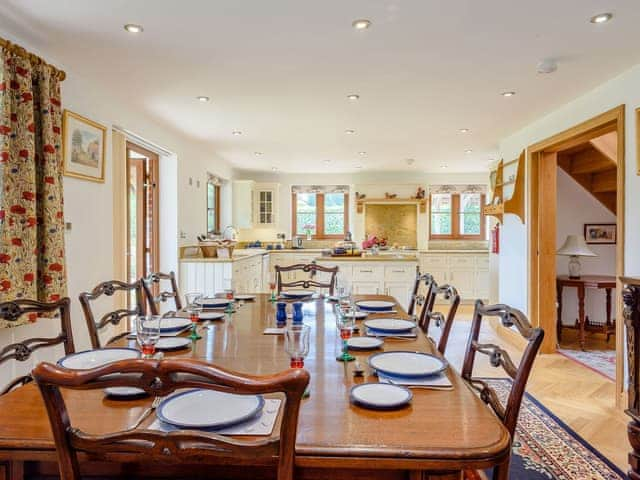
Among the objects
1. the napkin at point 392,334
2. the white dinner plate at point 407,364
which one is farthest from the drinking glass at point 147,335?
the napkin at point 392,334

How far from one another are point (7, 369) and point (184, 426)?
2205 mm

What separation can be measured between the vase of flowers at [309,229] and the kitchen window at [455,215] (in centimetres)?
224

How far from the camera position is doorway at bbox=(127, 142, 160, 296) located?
4672 millimetres

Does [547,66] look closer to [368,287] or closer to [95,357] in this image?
[95,357]

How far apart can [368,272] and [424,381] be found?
4.09 meters

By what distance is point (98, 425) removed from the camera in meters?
1.04

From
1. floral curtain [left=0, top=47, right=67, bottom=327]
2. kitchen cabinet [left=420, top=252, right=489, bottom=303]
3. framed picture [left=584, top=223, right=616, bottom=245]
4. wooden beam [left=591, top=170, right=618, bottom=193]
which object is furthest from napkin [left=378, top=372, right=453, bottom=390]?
kitchen cabinet [left=420, top=252, right=489, bottom=303]

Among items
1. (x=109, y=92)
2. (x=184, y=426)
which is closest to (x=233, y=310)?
(x=184, y=426)

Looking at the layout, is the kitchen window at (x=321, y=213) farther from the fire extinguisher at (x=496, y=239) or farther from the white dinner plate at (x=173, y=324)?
the white dinner plate at (x=173, y=324)

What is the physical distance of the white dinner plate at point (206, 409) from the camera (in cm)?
100

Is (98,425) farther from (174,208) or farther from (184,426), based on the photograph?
(174,208)

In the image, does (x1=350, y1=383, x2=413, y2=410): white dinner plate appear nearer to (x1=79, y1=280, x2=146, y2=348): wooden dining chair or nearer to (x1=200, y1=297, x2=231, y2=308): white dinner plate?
(x1=79, y1=280, x2=146, y2=348): wooden dining chair

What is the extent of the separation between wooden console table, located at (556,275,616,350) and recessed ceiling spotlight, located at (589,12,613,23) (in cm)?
298

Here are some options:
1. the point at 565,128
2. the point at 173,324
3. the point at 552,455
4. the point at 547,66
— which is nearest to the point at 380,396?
the point at 173,324
